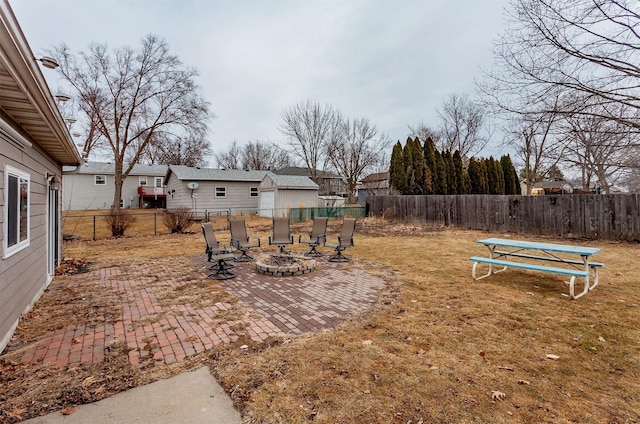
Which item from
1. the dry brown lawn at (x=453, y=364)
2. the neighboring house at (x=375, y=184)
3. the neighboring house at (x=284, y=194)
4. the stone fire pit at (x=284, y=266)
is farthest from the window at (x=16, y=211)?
the neighboring house at (x=375, y=184)

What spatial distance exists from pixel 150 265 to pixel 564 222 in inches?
593

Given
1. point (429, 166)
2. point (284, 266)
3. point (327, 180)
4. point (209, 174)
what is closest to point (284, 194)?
point (209, 174)

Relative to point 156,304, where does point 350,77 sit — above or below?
above

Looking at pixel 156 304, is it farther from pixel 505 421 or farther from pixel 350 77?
pixel 350 77

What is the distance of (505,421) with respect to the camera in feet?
6.89

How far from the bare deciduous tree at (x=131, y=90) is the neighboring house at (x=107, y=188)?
255 inches

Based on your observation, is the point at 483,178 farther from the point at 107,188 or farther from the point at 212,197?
the point at 107,188

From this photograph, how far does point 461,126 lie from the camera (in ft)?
96.6

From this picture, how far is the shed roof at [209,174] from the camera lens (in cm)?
2320

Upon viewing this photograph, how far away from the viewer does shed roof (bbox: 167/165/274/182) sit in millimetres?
23200

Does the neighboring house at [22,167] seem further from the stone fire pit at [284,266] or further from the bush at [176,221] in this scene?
the bush at [176,221]

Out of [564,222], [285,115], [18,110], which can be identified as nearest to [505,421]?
[18,110]

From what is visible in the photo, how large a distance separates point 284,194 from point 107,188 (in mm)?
18198

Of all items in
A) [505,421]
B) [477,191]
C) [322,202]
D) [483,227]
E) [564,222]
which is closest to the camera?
[505,421]
